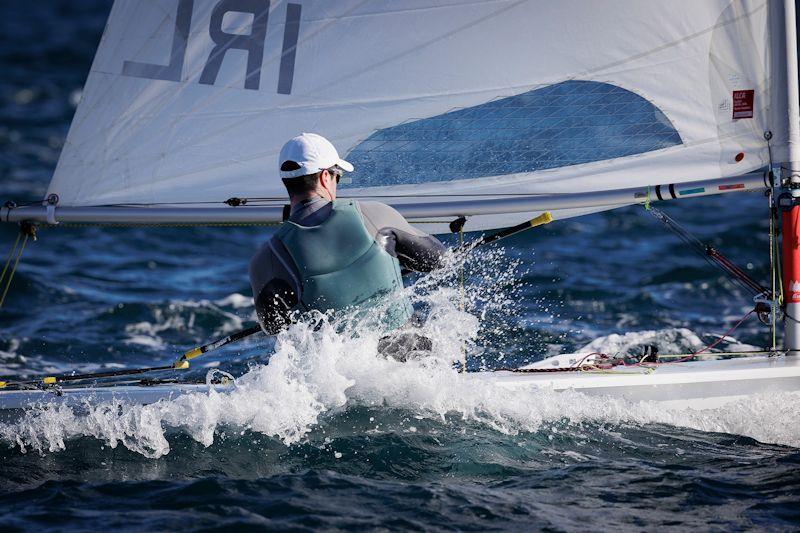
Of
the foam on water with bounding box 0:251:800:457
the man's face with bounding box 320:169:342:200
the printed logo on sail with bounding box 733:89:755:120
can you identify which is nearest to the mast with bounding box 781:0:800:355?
the printed logo on sail with bounding box 733:89:755:120

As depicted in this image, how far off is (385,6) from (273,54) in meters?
0.52

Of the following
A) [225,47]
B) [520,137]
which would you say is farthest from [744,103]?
[225,47]

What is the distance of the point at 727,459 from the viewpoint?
3.70 metres

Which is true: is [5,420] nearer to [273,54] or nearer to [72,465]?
[72,465]

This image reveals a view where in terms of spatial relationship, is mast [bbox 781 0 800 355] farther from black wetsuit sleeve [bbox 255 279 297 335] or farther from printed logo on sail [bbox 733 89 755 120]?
black wetsuit sleeve [bbox 255 279 297 335]

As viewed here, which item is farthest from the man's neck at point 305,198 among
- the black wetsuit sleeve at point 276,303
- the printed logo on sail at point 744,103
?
the printed logo on sail at point 744,103

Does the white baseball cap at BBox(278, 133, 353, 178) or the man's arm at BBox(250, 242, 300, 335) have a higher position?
the white baseball cap at BBox(278, 133, 353, 178)

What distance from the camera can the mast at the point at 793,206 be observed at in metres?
4.20

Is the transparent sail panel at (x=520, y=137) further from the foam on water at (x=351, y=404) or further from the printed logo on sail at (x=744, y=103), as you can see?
the foam on water at (x=351, y=404)

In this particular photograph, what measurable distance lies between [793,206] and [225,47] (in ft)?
7.95

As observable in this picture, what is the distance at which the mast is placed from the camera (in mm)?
4203

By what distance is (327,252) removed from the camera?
356 centimetres

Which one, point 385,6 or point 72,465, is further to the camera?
point 385,6

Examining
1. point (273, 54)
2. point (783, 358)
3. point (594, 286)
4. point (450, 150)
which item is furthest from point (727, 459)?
point (594, 286)
